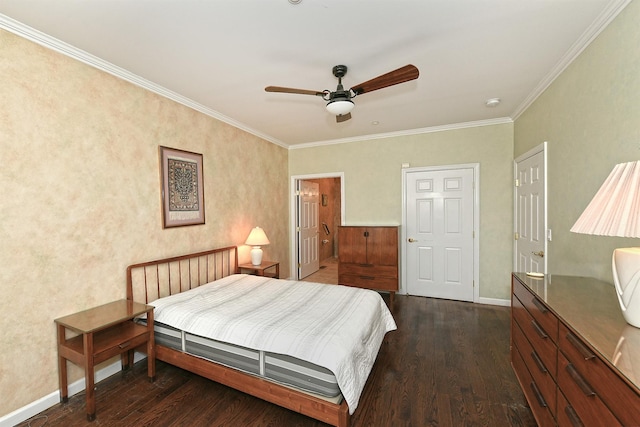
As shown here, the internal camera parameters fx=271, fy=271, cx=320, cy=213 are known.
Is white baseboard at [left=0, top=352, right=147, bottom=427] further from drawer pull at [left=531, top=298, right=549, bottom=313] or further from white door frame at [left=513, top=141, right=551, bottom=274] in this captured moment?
white door frame at [left=513, top=141, right=551, bottom=274]

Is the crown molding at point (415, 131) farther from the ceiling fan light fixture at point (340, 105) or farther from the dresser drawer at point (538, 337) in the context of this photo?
the dresser drawer at point (538, 337)

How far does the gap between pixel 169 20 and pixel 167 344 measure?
2.44 metres

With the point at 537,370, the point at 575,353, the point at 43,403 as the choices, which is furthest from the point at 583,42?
the point at 43,403

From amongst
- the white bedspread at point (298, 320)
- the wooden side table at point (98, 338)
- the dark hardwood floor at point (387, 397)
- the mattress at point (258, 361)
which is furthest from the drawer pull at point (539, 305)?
the wooden side table at point (98, 338)

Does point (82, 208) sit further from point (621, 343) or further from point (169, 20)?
point (621, 343)

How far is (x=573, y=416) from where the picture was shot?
44.6 inches

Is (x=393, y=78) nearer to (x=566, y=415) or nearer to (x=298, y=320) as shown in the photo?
(x=298, y=320)

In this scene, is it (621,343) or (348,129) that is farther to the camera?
(348,129)

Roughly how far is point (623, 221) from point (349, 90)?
1.75 m

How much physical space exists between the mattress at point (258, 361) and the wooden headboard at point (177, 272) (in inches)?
17.7

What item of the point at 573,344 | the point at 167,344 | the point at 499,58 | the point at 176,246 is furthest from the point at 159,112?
the point at 573,344

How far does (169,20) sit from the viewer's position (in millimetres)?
1759

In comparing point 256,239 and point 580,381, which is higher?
point 256,239

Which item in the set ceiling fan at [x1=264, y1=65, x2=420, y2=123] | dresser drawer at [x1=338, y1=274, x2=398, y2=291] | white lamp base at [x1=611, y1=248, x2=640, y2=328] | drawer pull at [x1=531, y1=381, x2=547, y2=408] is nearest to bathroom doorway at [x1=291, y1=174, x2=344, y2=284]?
dresser drawer at [x1=338, y1=274, x2=398, y2=291]
